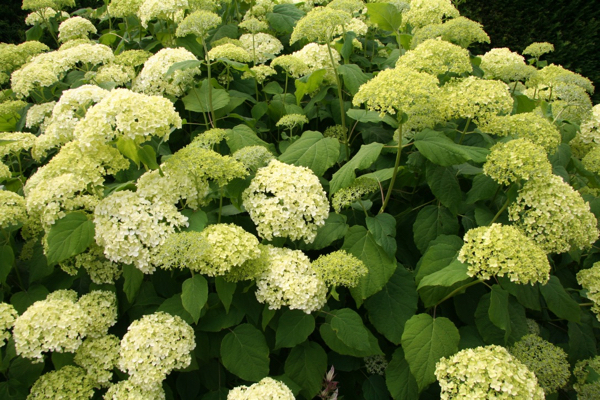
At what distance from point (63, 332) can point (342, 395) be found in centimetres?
144

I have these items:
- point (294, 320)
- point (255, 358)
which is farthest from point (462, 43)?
point (255, 358)

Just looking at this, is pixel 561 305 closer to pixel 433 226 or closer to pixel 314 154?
pixel 433 226

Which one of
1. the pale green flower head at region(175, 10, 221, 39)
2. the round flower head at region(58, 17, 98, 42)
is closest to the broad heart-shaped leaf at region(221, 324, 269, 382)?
the pale green flower head at region(175, 10, 221, 39)

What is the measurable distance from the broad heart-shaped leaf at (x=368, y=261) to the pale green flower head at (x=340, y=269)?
12 cm

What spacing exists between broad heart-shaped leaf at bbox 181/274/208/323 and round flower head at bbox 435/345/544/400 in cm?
112

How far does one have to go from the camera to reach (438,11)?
353 cm

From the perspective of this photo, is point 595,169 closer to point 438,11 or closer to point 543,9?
point 438,11

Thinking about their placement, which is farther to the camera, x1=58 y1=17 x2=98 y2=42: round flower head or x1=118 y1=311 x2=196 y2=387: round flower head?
x1=58 y1=17 x2=98 y2=42: round flower head

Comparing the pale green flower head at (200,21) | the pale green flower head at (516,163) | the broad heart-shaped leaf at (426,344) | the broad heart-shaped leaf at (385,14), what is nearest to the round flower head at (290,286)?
the broad heart-shaped leaf at (426,344)

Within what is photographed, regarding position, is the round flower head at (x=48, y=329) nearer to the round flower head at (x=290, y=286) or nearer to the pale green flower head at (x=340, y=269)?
the round flower head at (x=290, y=286)

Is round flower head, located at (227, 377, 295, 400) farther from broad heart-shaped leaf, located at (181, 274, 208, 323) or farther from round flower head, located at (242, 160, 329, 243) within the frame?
round flower head, located at (242, 160, 329, 243)

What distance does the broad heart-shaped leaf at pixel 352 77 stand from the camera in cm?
291

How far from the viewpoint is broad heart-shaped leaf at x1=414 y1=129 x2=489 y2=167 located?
2.32m

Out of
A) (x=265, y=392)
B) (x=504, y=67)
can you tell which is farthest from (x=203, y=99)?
(x=504, y=67)
